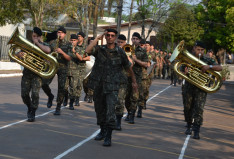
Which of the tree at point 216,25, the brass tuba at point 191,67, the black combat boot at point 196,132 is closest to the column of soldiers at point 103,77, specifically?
the brass tuba at point 191,67

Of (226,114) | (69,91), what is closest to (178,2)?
(226,114)

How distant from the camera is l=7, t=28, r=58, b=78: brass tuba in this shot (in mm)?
9164

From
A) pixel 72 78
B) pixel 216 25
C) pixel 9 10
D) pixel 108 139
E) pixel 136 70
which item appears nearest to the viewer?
pixel 108 139

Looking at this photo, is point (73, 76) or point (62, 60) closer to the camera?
point (62, 60)

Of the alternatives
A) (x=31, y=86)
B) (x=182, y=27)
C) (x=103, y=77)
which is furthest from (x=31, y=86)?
(x=182, y=27)

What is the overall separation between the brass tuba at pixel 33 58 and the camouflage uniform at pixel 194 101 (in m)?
2.58

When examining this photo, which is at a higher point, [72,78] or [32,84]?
[32,84]

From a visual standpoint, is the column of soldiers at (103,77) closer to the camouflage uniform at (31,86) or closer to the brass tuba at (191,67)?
the camouflage uniform at (31,86)

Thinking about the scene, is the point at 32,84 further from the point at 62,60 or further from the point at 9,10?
the point at 9,10

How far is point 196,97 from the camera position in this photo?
947 cm

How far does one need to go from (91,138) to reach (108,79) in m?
1.15

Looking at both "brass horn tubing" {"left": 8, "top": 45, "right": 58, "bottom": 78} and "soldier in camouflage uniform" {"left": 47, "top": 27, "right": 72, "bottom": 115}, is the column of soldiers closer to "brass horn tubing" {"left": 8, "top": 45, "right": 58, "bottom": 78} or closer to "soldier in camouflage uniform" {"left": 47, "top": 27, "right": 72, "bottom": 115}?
"soldier in camouflage uniform" {"left": 47, "top": 27, "right": 72, "bottom": 115}

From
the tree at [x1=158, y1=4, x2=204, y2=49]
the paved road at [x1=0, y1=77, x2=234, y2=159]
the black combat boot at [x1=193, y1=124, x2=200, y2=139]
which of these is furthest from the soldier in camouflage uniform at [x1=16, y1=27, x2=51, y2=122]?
the tree at [x1=158, y1=4, x2=204, y2=49]

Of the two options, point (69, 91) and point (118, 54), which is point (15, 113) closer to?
point (69, 91)
